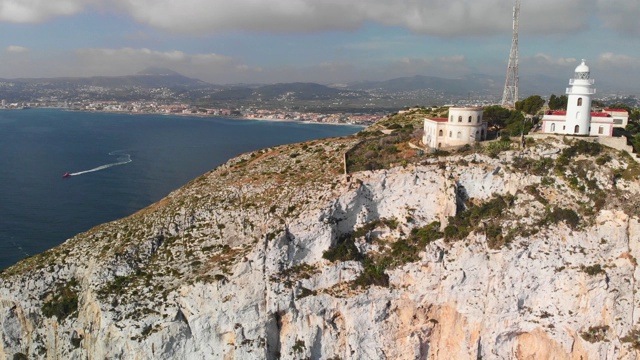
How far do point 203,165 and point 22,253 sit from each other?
44.8 metres

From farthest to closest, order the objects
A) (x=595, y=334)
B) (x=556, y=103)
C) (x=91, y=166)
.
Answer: (x=91, y=166) < (x=556, y=103) < (x=595, y=334)

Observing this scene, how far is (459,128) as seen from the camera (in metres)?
35.0

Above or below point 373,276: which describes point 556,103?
above

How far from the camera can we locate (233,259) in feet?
97.3

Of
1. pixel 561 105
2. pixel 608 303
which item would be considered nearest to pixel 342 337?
pixel 608 303

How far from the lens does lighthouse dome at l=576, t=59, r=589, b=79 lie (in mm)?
33312

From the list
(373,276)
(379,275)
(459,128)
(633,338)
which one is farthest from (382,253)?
(633,338)

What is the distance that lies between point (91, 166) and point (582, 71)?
283 feet

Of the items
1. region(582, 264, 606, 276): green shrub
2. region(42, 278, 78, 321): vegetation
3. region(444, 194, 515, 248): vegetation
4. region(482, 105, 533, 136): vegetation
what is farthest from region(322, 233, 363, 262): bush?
region(482, 105, 533, 136): vegetation

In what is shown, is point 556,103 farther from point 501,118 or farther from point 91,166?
point 91,166

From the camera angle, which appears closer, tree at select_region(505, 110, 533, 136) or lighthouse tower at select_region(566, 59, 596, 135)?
lighthouse tower at select_region(566, 59, 596, 135)

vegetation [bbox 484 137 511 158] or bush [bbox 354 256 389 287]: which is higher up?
vegetation [bbox 484 137 511 158]

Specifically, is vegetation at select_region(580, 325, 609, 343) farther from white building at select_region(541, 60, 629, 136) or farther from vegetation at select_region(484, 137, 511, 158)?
white building at select_region(541, 60, 629, 136)

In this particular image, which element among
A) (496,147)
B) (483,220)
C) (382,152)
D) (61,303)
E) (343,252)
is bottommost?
(61,303)
